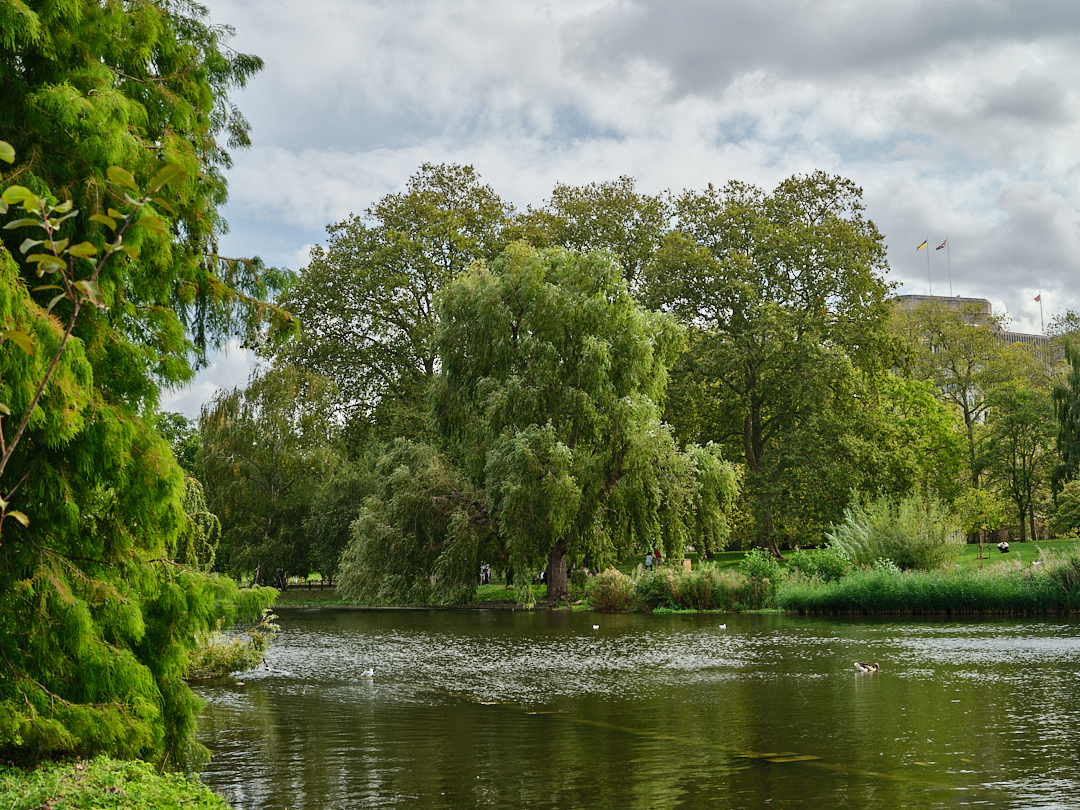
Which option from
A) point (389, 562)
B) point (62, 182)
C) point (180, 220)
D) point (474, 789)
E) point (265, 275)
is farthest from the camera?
point (389, 562)

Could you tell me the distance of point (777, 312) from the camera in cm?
3884

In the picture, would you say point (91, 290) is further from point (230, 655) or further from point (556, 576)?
point (556, 576)

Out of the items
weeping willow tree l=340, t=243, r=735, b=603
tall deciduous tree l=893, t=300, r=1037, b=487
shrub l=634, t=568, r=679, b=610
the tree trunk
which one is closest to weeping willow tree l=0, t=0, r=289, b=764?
weeping willow tree l=340, t=243, r=735, b=603

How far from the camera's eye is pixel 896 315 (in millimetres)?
56844

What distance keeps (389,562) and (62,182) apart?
1015 inches

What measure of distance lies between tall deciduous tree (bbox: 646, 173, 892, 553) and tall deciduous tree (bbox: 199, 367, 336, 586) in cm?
1545

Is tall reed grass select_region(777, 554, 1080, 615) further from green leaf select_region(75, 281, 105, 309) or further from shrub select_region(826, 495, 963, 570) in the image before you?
green leaf select_region(75, 281, 105, 309)

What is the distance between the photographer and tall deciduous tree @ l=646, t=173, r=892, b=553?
3875cm

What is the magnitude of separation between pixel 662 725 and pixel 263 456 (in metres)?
34.9

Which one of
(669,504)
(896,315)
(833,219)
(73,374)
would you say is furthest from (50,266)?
(896,315)

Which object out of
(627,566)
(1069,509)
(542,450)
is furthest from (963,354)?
(542,450)

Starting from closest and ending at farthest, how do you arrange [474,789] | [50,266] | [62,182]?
[50,266]
[62,182]
[474,789]

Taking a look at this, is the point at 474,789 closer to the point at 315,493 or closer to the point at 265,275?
the point at 265,275

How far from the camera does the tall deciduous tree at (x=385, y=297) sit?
133ft
